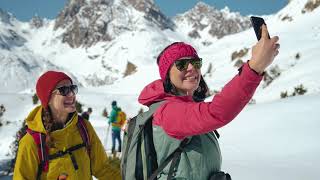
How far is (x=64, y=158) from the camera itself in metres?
3.48

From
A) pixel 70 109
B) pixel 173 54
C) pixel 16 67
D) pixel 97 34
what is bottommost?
pixel 70 109

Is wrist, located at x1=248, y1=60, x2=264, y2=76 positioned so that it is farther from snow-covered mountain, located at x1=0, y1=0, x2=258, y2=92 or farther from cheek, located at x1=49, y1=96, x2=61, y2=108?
snow-covered mountain, located at x1=0, y1=0, x2=258, y2=92

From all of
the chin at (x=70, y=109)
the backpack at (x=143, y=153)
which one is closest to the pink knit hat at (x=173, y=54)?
the backpack at (x=143, y=153)

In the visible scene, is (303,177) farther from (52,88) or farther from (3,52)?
(3,52)

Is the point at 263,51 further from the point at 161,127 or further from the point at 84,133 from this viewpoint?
the point at 84,133

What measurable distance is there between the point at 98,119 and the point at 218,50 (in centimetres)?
2200

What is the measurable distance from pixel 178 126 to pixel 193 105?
0.14m

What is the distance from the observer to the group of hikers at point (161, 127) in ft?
6.48

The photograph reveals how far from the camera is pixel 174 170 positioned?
2.42 m

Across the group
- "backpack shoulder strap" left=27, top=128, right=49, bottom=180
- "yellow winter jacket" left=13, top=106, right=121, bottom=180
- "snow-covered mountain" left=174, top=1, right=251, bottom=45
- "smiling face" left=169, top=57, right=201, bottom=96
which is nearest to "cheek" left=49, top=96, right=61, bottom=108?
"yellow winter jacket" left=13, top=106, right=121, bottom=180

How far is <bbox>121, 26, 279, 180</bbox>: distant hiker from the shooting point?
2.08 m

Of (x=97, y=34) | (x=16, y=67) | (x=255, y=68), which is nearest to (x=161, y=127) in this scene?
(x=255, y=68)

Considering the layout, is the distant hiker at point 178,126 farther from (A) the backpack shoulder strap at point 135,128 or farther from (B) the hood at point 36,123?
(B) the hood at point 36,123

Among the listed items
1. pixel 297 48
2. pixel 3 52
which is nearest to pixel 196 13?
pixel 3 52
